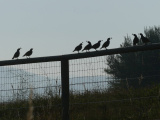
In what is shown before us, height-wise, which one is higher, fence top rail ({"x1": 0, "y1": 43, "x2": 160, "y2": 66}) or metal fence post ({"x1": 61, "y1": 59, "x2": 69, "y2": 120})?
fence top rail ({"x1": 0, "y1": 43, "x2": 160, "y2": 66})

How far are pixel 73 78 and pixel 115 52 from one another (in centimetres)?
91

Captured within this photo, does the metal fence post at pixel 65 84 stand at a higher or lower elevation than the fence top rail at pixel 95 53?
lower

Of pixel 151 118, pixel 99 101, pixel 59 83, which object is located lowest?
pixel 151 118

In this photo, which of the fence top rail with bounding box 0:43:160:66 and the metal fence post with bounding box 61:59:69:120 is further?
the metal fence post with bounding box 61:59:69:120

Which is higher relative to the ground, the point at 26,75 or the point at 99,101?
the point at 26,75

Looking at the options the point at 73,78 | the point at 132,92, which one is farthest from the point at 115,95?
the point at 73,78

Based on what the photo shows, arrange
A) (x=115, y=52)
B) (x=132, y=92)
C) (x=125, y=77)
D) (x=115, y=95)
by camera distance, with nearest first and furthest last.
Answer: (x=115, y=52), (x=125, y=77), (x=115, y=95), (x=132, y=92)

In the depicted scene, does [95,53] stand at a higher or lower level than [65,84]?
higher

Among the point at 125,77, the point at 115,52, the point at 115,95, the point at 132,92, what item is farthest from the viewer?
the point at 132,92

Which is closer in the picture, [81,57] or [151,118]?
[81,57]

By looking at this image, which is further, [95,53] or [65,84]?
[65,84]

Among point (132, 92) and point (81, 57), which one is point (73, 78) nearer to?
point (81, 57)

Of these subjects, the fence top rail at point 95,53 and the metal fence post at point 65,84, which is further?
the metal fence post at point 65,84

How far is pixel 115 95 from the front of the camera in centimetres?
657
